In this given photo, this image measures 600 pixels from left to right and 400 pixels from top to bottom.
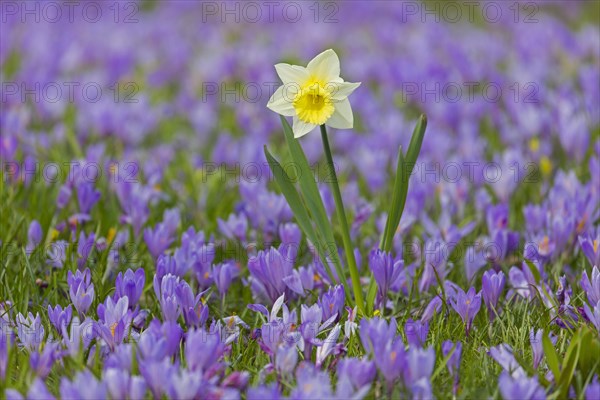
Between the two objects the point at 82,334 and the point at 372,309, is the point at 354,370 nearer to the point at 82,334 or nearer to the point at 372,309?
the point at 372,309

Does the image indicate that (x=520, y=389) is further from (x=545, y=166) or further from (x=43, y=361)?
(x=545, y=166)

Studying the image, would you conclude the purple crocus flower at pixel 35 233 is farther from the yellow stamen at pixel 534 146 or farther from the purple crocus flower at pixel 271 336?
the yellow stamen at pixel 534 146

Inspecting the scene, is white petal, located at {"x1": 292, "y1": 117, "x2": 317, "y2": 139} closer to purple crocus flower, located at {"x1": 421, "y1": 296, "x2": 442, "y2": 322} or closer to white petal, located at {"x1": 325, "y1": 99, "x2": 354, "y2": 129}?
white petal, located at {"x1": 325, "y1": 99, "x2": 354, "y2": 129}

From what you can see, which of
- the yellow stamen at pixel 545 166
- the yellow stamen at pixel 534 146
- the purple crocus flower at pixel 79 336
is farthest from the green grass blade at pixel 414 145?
the yellow stamen at pixel 534 146

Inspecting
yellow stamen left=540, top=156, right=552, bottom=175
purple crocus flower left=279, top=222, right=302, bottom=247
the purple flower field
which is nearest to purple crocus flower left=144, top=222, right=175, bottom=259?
the purple flower field

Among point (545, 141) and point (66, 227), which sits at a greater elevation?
point (66, 227)

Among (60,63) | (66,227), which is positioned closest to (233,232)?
(66,227)
